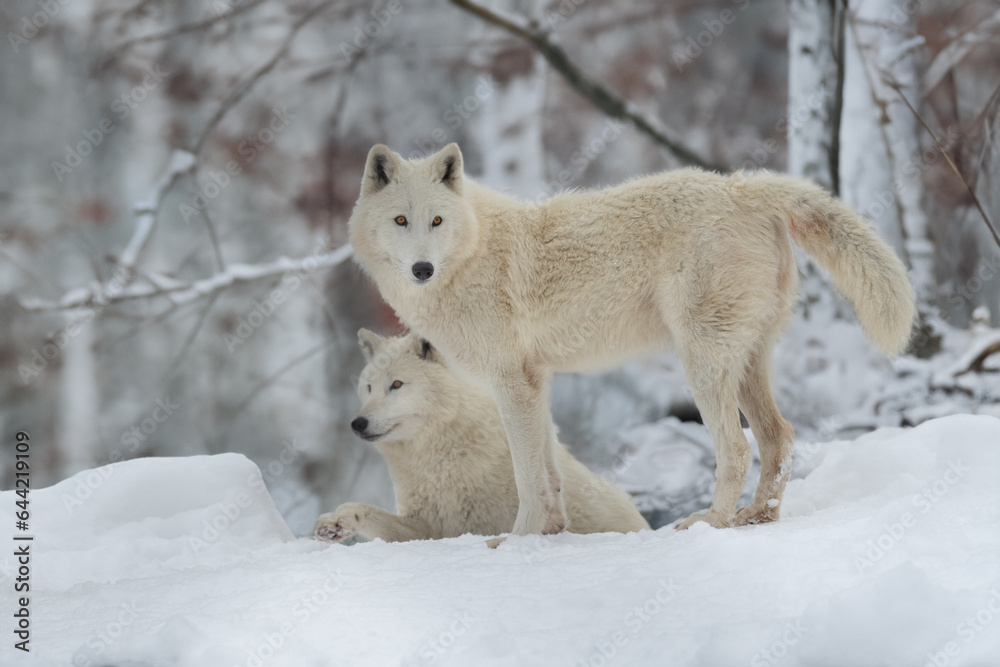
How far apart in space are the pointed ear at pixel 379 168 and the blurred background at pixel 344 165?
237cm

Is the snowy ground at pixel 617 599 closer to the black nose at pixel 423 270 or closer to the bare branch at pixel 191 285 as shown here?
the black nose at pixel 423 270

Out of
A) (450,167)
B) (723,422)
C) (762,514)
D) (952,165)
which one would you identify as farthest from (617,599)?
(952,165)

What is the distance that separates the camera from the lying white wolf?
3.60 m

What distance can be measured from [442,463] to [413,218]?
1205 mm

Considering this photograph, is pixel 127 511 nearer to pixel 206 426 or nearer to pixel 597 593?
pixel 206 426

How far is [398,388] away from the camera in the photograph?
151 inches

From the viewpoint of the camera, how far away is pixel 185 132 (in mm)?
5855

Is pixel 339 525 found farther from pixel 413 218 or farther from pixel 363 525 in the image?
pixel 413 218

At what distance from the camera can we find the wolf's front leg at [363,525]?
3389mm

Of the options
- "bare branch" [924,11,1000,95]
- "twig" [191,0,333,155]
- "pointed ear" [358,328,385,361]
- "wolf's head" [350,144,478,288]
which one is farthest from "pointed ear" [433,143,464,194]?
"bare branch" [924,11,1000,95]

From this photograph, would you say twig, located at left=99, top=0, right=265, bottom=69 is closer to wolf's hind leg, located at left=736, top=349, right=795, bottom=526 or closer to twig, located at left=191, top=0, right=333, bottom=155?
twig, located at left=191, top=0, right=333, bottom=155

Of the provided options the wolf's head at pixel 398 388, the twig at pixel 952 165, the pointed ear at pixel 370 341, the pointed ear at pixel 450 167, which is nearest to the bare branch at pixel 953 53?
the twig at pixel 952 165

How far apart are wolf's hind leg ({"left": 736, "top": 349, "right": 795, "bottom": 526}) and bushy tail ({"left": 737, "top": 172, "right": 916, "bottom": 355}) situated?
0.43 metres

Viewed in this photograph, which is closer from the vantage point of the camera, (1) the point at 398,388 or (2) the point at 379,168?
(2) the point at 379,168
